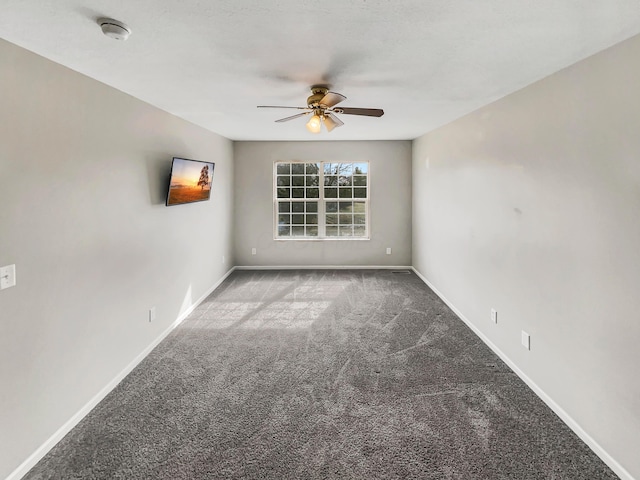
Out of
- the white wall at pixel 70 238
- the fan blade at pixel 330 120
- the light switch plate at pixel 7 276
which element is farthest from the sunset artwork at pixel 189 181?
the light switch plate at pixel 7 276

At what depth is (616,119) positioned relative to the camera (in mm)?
1900

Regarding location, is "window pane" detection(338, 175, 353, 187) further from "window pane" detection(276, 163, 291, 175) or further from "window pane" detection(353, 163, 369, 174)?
"window pane" detection(276, 163, 291, 175)

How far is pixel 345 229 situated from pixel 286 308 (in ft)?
8.46

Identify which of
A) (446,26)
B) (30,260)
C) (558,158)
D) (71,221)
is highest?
(446,26)

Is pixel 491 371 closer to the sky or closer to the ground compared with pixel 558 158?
closer to the ground

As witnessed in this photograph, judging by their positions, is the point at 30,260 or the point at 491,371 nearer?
the point at 30,260

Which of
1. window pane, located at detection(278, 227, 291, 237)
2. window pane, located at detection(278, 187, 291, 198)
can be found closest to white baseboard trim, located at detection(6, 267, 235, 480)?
window pane, located at detection(278, 227, 291, 237)

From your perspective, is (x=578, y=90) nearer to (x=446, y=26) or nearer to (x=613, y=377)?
(x=446, y=26)

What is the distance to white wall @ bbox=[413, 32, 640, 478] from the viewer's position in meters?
1.86

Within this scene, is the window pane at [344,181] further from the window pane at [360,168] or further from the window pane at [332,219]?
the window pane at [332,219]

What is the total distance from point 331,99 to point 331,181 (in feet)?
13.0

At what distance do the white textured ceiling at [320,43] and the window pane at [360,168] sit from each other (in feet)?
11.1

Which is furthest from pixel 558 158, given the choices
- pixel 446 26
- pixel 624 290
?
pixel 446 26

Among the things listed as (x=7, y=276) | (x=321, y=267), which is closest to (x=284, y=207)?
(x=321, y=267)
